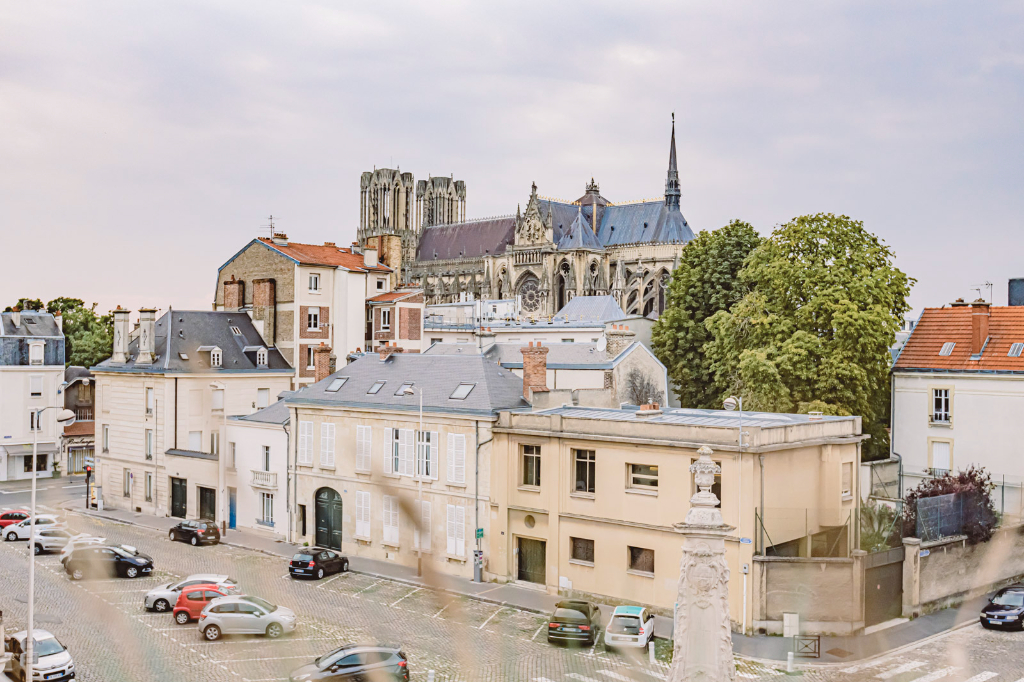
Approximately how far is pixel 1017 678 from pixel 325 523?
25903 millimetres

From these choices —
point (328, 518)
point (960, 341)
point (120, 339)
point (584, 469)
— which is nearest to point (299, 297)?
point (120, 339)

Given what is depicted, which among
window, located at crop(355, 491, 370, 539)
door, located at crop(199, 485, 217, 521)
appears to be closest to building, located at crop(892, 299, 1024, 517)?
window, located at crop(355, 491, 370, 539)

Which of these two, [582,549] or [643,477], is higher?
[643,477]

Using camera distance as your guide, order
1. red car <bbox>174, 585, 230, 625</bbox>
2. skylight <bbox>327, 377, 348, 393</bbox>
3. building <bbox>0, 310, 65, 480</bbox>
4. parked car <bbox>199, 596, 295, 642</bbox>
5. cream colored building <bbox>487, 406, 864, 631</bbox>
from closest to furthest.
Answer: parked car <bbox>199, 596, 295, 642</bbox>
red car <bbox>174, 585, 230, 625</bbox>
cream colored building <bbox>487, 406, 864, 631</bbox>
skylight <bbox>327, 377, 348, 393</bbox>
building <bbox>0, 310, 65, 480</bbox>

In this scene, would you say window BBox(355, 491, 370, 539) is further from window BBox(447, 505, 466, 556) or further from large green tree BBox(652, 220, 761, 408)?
large green tree BBox(652, 220, 761, 408)

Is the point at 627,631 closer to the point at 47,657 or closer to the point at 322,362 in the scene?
the point at 47,657

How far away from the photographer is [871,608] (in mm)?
30438

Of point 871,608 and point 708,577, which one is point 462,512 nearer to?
point 871,608

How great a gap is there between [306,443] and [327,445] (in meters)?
1.34

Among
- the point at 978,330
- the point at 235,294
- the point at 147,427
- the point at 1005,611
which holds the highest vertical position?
the point at 235,294

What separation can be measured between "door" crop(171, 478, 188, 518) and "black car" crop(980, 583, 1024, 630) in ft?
108

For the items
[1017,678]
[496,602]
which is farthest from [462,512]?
[1017,678]

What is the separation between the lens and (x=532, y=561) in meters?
35.2

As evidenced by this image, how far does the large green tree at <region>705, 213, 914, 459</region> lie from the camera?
43344 millimetres
